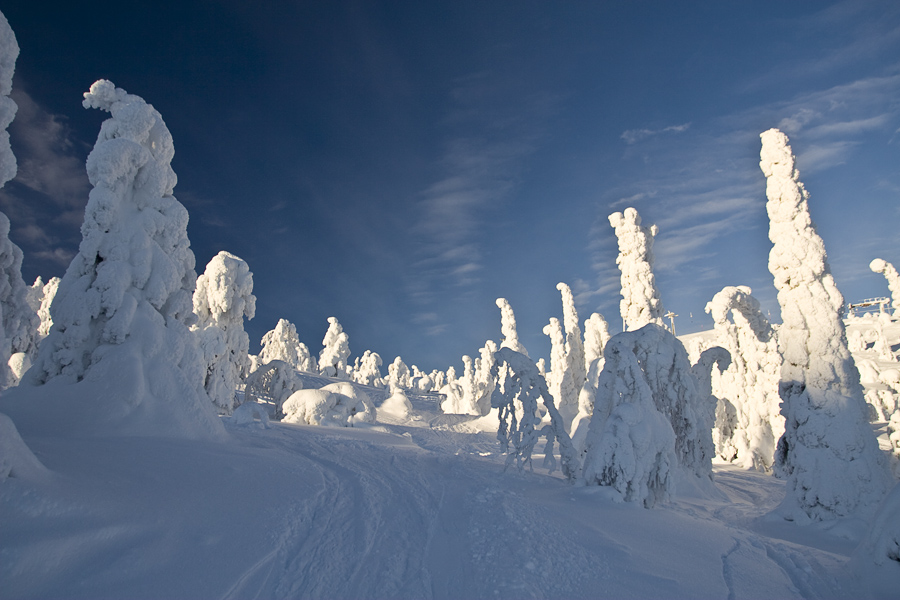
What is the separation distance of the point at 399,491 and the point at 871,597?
6511mm

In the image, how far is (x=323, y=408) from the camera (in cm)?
2184

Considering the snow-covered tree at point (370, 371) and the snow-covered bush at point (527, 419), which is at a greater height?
the snow-covered tree at point (370, 371)

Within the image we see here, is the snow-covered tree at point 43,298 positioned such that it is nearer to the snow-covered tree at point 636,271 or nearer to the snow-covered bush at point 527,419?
the snow-covered bush at point 527,419

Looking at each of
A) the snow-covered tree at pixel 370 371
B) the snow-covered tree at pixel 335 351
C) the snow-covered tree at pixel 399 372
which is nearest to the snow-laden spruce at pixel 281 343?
the snow-covered tree at pixel 335 351

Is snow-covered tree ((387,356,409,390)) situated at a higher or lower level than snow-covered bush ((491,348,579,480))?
higher

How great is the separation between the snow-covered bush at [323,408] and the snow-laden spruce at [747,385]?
1862 centimetres

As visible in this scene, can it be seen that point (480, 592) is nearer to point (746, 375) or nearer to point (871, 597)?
point (871, 597)

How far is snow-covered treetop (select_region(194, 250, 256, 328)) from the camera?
81.5 ft

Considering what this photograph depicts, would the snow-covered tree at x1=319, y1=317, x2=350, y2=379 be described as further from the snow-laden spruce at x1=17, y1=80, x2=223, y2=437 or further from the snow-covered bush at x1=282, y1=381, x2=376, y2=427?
the snow-laden spruce at x1=17, y1=80, x2=223, y2=437

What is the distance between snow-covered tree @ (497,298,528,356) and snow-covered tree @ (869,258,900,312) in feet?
82.1

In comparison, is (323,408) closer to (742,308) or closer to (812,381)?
(812,381)

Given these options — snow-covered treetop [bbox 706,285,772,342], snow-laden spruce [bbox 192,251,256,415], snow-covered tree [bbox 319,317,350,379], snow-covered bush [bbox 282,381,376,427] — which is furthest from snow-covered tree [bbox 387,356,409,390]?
snow-covered treetop [bbox 706,285,772,342]

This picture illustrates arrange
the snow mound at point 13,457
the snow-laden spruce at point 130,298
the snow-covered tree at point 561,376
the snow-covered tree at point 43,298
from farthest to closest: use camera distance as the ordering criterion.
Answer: the snow-covered tree at point 43,298 → the snow-covered tree at point 561,376 → the snow-laden spruce at point 130,298 → the snow mound at point 13,457

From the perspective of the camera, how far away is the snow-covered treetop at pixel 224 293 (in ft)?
81.5
